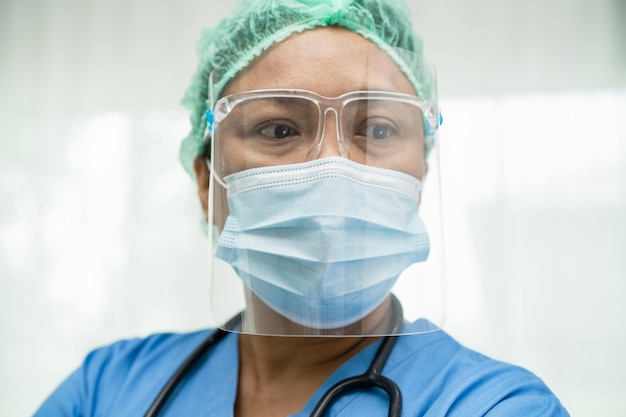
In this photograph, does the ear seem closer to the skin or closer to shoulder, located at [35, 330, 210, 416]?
the skin

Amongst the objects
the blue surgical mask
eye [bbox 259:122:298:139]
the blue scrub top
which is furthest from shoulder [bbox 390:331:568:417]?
eye [bbox 259:122:298:139]

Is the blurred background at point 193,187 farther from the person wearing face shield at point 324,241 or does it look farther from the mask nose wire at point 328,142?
the mask nose wire at point 328,142

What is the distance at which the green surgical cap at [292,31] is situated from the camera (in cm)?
91

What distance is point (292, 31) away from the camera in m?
0.91

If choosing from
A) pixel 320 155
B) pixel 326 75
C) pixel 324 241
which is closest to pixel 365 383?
pixel 324 241

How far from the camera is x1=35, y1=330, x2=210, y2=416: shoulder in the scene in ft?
3.33

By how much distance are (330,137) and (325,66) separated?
0.42 ft

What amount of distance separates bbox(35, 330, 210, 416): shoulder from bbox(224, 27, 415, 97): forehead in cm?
58

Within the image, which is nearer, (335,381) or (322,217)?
(322,217)

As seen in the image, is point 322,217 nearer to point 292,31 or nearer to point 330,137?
point 330,137

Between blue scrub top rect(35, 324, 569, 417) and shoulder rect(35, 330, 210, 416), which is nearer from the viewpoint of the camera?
blue scrub top rect(35, 324, 569, 417)

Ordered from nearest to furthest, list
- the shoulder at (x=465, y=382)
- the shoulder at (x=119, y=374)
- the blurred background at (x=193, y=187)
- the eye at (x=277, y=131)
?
the shoulder at (x=465, y=382) < the eye at (x=277, y=131) < the shoulder at (x=119, y=374) < the blurred background at (x=193, y=187)

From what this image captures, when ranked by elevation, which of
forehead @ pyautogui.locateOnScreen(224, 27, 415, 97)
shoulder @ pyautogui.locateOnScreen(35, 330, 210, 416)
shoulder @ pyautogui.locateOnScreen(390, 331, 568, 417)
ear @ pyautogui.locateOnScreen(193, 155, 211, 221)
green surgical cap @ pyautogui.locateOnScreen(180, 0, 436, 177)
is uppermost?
green surgical cap @ pyautogui.locateOnScreen(180, 0, 436, 177)

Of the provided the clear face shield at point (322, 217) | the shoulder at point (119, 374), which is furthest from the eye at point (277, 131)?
the shoulder at point (119, 374)
